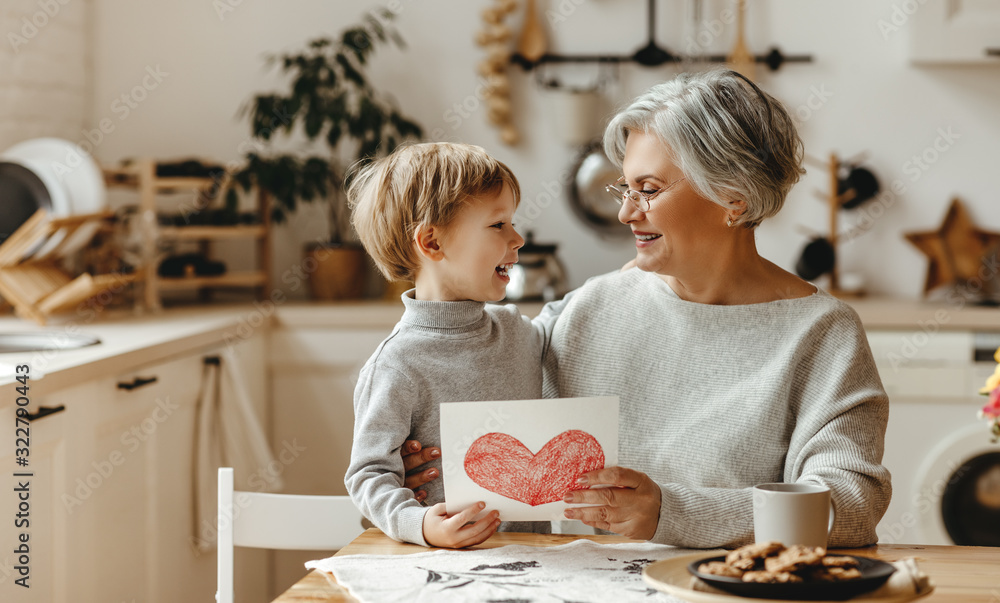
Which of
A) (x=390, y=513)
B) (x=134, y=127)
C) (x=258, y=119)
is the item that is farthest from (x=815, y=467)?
(x=134, y=127)

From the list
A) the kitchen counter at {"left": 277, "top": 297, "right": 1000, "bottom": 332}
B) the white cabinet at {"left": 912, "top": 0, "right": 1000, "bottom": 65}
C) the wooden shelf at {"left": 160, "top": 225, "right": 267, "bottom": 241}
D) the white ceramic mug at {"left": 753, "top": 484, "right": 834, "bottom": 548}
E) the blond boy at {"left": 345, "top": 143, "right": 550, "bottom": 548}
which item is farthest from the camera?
the white cabinet at {"left": 912, "top": 0, "right": 1000, "bottom": 65}

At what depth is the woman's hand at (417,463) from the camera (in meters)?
1.14

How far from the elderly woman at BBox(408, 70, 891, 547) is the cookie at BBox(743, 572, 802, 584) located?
309 millimetres

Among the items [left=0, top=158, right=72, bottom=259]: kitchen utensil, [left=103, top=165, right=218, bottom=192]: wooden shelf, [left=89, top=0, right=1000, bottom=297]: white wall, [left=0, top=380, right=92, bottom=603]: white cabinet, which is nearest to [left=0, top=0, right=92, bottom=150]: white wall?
[left=89, top=0, right=1000, bottom=297]: white wall

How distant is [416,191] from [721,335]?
443 mm

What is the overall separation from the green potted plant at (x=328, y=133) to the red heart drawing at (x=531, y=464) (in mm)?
1887

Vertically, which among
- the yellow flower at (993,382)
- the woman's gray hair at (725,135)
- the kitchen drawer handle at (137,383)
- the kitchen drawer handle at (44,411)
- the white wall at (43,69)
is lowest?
the kitchen drawer handle at (44,411)

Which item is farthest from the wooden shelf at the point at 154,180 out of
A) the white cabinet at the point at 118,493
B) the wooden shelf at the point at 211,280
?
the white cabinet at the point at 118,493

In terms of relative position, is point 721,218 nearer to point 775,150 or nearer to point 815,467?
point 775,150

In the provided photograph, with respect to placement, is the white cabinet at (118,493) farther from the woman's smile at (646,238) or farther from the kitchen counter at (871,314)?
the woman's smile at (646,238)

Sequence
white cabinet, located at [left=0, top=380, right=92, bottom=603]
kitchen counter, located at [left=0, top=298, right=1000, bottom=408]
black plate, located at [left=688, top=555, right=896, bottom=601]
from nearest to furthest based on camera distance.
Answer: black plate, located at [left=688, top=555, right=896, bottom=601]
white cabinet, located at [left=0, top=380, right=92, bottom=603]
kitchen counter, located at [left=0, top=298, right=1000, bottom=408]

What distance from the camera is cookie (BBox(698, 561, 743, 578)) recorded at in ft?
2.69

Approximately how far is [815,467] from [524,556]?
362 mm

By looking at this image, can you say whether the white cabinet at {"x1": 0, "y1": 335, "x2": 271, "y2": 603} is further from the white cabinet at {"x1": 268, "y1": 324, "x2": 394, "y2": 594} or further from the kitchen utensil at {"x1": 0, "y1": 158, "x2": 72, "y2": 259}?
the kitchen utensil at {"x1": 0, "y1": 158, "x2": 72, "y2": 259}
